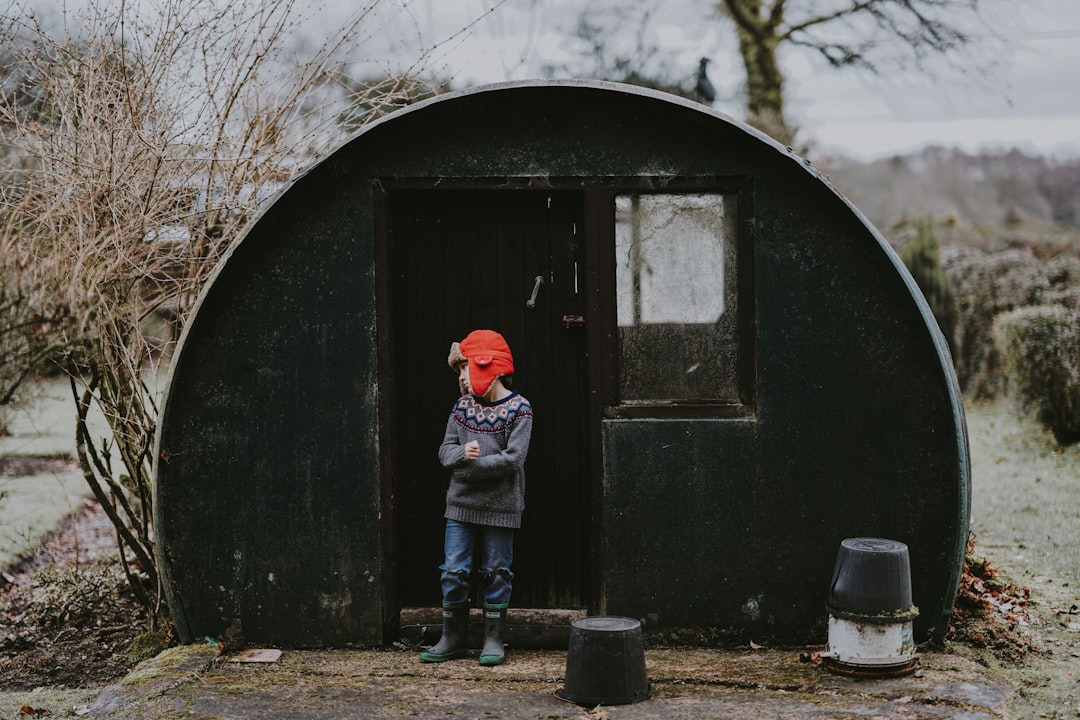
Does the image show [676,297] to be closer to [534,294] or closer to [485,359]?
[534,294]

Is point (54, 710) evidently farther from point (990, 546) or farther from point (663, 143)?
point (990, 546)

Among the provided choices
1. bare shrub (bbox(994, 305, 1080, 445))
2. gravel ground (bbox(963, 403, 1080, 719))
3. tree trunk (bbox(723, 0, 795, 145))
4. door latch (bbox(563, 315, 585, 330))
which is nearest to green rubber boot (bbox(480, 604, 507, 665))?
door latch (bbox(563, 315, 585, 330))

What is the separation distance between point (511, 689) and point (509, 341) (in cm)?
197

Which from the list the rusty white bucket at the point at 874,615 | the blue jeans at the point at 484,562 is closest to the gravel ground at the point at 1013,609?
the rusty white bucket at the point at 874,615

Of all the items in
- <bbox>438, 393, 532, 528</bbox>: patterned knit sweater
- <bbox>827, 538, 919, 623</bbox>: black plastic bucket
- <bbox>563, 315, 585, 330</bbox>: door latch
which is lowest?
<bbox>827, 538, 919, 623</bbox>: black plastic bucket

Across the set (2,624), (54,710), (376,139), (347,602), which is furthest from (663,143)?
(2,624)

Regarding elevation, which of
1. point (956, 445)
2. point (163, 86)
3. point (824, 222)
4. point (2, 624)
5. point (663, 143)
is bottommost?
point (2, 624)

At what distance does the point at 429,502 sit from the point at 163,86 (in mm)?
3254

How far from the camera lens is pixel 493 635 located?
570cm

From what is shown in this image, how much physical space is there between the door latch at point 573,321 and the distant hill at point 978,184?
114 ft

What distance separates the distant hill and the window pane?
34471 mm

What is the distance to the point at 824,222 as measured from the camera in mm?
5770

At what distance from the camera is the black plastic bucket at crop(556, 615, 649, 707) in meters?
5.05

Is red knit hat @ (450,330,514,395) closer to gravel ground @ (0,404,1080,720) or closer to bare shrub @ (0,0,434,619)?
bare shrub @ (0,0,434,619)
